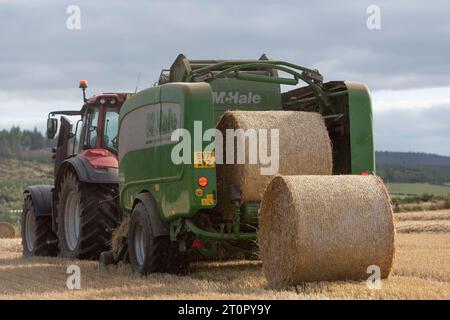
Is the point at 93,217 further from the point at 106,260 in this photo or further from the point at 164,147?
the point at 164,147

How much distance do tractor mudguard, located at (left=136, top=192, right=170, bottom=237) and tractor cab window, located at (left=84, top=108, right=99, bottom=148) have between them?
3.23m

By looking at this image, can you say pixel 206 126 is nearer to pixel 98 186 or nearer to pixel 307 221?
pixel 307 221

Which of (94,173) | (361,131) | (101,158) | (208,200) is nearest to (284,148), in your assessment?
(208,200)

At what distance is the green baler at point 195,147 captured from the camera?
9758mm

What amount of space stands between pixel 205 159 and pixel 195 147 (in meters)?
0.17

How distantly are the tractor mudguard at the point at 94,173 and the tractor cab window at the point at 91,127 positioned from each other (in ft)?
2.24

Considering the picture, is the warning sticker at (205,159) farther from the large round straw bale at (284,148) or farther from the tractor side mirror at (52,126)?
the tractor side mirror at (52,126)

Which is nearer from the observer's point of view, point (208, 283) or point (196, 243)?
point (208, 283)

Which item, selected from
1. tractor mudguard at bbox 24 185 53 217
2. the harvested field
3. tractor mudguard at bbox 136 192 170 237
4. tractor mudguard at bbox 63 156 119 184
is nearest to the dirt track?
tractor mudguard at bbox 136 192 170 237

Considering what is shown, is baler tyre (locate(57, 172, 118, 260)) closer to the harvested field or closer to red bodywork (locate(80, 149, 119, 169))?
red bodywork (locate(80, 149, 119, 169))

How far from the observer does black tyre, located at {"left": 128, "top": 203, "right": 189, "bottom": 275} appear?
10.3 m

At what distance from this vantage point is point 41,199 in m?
15.2

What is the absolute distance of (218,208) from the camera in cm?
1044
